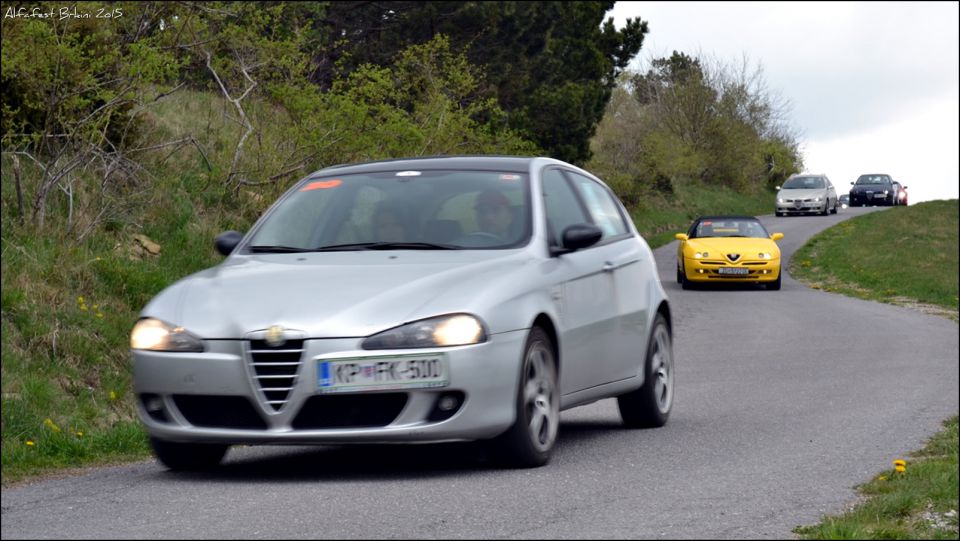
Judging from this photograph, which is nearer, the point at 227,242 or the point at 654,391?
the point at 227,242

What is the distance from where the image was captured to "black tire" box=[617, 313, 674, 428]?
10.0 metres

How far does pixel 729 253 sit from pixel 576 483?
21.4 meters

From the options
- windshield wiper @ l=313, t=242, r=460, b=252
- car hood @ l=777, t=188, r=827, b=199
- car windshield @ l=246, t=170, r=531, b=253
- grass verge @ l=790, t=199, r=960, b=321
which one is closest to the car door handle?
car windshield @ l=246, t=170, r=531, b=253

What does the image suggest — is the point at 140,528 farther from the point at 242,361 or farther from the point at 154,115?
the point at 154,115

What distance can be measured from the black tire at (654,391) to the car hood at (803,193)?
1904 inches

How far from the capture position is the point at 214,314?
24.3 ft

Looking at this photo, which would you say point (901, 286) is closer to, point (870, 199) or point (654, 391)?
point (654, 391)

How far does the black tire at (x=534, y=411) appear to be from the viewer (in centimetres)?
769

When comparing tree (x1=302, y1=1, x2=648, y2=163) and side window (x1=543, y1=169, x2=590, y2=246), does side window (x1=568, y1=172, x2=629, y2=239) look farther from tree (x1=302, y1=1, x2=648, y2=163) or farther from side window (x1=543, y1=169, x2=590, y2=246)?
tree (x1=302, y1=1, x2=648, y2=163)

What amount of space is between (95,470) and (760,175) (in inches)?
2714

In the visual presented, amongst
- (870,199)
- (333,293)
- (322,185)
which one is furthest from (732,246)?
(870,199)

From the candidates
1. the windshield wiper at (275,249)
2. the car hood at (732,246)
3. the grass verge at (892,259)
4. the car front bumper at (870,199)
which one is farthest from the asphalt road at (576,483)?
the car front bumper at (870,199)

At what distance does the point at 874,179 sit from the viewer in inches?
2653

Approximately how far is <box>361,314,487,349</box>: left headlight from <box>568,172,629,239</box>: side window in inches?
101
